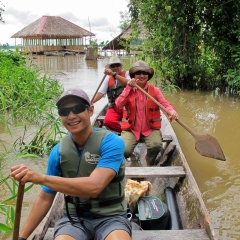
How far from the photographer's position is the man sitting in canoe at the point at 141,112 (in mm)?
3541

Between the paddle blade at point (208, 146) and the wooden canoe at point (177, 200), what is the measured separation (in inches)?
9.7

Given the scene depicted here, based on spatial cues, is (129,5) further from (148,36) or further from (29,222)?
(29,222)

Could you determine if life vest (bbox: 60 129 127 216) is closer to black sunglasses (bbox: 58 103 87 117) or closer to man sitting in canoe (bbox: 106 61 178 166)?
black sunglasses (bbox: 58 103 87 117)

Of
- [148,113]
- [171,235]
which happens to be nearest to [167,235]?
[171,235]

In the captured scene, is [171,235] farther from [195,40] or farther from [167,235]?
[195,40]

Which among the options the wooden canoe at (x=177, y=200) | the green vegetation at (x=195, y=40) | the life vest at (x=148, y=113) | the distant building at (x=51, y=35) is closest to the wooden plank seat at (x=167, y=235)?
the wooden canoe at (x=177, y=200)

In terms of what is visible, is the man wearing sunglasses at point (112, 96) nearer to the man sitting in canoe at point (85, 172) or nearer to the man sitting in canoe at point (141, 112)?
the man sitting in canoe at point (141, 112)

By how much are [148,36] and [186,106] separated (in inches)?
100

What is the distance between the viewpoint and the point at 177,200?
288 cm

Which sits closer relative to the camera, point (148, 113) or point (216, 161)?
point (148, 113)

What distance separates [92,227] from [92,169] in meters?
0.33

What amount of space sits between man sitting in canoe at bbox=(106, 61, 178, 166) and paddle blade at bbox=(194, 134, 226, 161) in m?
0.44

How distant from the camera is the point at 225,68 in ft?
28.8

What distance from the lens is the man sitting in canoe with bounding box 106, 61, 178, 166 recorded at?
3.54 meters
